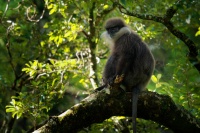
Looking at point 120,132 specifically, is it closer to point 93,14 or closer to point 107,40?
point 107,40

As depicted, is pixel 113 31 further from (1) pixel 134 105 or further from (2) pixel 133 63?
(1) pixel 134 105

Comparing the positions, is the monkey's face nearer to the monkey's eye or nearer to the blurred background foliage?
the monkey's eye

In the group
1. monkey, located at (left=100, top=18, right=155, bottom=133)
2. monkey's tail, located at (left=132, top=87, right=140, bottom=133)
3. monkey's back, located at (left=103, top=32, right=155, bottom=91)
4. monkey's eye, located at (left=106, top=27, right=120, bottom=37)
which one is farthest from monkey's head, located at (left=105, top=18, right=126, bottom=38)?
monkey's tail, located at (left=132, top=87, right=140, bottom=133)

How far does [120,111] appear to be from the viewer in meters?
3.91

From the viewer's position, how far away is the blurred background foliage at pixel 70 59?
4.75 metres

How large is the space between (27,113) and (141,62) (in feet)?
4.92

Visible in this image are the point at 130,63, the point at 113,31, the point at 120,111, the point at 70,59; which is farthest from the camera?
the point at 70,59

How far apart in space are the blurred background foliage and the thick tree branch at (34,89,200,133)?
62 cm

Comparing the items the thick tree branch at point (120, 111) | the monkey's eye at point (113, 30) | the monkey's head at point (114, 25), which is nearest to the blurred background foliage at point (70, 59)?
the monkey's head at point (114, 25)

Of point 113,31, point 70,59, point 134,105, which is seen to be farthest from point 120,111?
point 70,59

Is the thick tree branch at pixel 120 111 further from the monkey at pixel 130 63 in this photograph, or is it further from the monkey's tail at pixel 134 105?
the monkey at pixel 130 63

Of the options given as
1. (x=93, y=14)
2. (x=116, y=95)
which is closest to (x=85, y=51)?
(x=93, y=14)

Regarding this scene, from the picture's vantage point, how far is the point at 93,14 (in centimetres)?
575

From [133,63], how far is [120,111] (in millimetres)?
996
